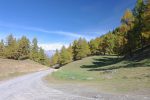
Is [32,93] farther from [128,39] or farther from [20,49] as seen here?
[20,49]

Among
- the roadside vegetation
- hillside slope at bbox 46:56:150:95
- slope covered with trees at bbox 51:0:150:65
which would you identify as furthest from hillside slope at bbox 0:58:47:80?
slope covered with trees at bbox 51:0:150:65

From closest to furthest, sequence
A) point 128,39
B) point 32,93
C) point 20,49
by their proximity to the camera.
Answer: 1. point 32,93
2. point 128,39
3. point 20,49

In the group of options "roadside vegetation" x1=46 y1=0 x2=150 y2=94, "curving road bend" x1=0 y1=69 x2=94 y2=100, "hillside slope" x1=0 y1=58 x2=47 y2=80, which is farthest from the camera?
"hillside slope" x1=0 y1=58 x2=47 y2=80

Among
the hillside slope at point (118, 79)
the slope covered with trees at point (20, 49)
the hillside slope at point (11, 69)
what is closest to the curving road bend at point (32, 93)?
the hillside slope at point (118, 79)

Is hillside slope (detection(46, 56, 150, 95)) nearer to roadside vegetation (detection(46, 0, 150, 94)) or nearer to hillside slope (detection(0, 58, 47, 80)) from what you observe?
roadside vegetation (detection(46, 0, 150, 94))

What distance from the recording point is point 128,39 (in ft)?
219

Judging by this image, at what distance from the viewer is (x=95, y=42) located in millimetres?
127938

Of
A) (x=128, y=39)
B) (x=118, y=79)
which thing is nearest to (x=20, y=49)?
(x=128, y=39)

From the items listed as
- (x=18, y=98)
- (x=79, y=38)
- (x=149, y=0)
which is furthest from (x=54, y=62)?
(x=18, y=98)

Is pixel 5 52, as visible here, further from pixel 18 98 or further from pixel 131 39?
pixel 18 98

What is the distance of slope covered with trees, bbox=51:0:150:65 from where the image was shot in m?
49.4

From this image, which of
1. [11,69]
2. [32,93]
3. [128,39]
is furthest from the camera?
[11,69]

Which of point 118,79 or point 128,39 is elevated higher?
point 128,39

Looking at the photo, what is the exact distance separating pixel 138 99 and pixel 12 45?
362 feet
